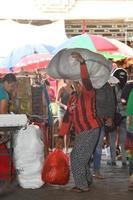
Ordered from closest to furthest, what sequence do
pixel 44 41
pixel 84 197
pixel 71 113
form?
pixel 84 197
pixel 71 113
pixel 44 41

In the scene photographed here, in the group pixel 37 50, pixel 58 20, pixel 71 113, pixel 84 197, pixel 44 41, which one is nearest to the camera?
pixel 84 197

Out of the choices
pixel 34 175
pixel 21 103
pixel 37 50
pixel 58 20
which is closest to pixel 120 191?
pixel 34 175

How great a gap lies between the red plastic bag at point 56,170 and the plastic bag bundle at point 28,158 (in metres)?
0.18

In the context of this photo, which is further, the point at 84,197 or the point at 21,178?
the point at 21,178

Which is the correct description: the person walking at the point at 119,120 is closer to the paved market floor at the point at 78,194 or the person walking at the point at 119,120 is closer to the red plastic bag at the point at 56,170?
the paved market floor at the point at 78,194

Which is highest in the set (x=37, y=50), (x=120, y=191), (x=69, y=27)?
(x=69, y=27)

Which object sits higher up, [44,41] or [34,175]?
[44,41]

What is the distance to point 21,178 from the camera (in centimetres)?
796

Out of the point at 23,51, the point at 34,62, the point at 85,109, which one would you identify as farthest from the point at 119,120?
the point at 23,51

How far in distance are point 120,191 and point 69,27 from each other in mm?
13802

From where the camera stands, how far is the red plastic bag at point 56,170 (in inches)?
306

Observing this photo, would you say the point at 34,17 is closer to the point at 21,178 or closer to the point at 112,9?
the point at 112,9

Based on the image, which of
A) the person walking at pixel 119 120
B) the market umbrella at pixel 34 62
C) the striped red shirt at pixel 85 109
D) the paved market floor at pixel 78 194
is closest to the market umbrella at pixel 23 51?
the market umbrella at pixel 34 62

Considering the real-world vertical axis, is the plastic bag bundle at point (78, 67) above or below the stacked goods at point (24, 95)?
above
